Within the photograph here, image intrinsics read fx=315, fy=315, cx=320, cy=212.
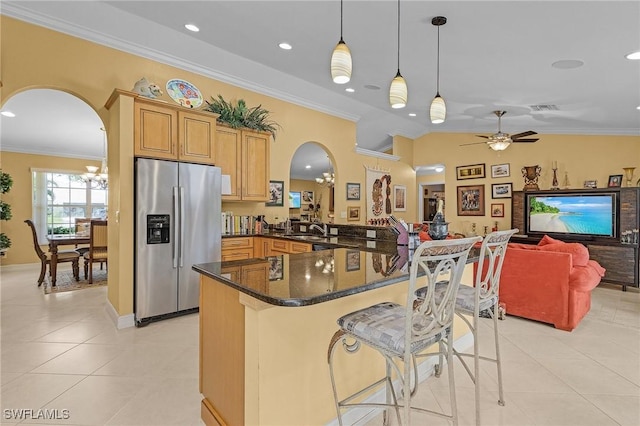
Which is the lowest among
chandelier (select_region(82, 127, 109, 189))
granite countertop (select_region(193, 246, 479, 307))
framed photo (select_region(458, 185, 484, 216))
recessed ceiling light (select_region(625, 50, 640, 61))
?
granite countertop (select_region(193, 246, 479, 307))

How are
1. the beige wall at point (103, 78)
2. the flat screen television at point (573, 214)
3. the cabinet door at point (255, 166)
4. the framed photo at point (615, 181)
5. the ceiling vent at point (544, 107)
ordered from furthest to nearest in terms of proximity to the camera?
1. the framed photo at point (615, 181)
2. the flat screen television at point (573, 214)
3. the ceiling vent at point (544, 107)
4. the cabinet door at point (255, 166)
5. the beige wall at point (103, 78)

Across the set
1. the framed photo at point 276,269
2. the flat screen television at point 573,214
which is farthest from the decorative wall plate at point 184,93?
the flat screen television at point 573,214

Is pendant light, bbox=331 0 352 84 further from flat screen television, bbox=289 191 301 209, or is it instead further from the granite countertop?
flat screen television, bbox=289 191 301 209

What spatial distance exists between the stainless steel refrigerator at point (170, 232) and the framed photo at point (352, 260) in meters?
2.09

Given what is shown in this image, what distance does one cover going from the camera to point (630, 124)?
5688 mm

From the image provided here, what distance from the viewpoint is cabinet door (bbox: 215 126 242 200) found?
4.30 metres

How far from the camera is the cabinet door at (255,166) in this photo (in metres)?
4.61

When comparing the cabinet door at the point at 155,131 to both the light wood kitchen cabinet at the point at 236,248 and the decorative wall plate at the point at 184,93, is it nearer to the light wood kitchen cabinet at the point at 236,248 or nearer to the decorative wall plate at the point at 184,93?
the decorative wall plate at the point at 184,93

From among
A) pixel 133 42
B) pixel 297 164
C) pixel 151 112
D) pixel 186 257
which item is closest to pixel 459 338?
pixel 186 257

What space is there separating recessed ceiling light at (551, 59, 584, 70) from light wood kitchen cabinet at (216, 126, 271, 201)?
3.85 meters

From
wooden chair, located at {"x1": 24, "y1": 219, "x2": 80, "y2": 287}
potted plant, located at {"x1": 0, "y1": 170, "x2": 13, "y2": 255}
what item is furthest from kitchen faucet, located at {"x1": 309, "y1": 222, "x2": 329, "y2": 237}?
potted plant, located at {"x1": 0, "y1": 170, "x2": 13, "y2": 255}

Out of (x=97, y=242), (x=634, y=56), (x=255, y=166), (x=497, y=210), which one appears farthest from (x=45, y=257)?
(x=497, y=210)

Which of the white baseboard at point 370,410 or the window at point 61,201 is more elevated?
the window at point 61,201

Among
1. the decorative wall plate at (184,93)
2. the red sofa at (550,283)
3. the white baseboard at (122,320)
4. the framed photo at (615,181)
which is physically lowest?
the white baseboard at (122,320)
